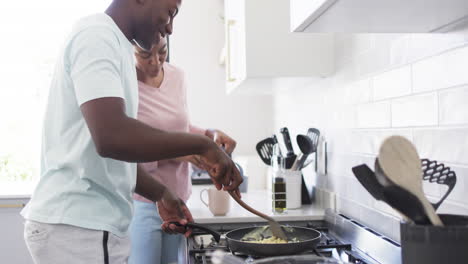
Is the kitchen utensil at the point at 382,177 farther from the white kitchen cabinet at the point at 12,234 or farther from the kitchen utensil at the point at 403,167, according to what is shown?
the white kitchen cabinet at the point at 12,234

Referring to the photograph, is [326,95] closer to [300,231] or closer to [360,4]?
[300,231]

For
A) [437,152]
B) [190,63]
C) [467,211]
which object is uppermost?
[190,63]

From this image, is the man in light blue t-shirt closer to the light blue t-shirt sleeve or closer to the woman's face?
the light blue t-shirt sleeve

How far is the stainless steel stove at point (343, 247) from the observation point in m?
1.09

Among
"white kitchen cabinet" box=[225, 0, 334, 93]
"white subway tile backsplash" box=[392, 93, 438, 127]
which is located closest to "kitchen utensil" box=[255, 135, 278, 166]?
"white kitchen cabinet" box=[225, 0, 334, 93]

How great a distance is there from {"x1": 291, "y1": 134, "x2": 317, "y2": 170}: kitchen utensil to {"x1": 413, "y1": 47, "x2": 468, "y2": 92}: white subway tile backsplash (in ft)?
2.09

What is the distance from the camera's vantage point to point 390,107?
4.07ft

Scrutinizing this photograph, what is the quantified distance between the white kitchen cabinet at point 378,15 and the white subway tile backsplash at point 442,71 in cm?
6

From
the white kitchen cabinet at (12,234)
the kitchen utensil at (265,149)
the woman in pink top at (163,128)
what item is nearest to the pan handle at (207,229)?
the woman in pink top at (163,128)

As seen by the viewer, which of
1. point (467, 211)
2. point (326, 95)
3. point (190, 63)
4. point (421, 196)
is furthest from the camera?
point (190, 63)

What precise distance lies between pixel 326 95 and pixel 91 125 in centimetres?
111

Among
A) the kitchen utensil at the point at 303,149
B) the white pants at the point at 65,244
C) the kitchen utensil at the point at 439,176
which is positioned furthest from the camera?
the kitchen utensil at the point at 303,149

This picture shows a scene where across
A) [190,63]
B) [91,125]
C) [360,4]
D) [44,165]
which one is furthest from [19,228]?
[360,4]

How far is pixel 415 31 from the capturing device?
1.01 m
